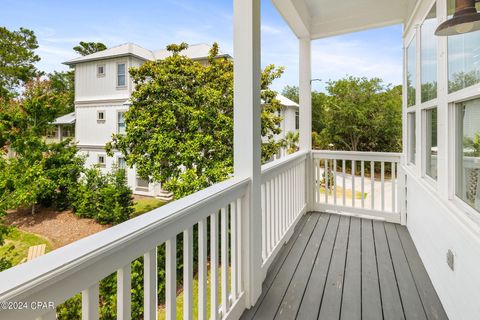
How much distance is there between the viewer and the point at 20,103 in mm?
1177

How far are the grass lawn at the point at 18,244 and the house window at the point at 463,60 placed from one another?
6.98 feet

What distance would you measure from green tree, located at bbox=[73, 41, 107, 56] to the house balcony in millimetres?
1017

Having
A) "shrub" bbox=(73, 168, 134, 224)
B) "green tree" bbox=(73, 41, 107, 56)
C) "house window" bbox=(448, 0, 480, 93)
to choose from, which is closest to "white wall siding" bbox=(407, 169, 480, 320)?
"house window" bbox=(448, 0, 480, 93)

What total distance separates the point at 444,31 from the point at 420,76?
143 centimetres

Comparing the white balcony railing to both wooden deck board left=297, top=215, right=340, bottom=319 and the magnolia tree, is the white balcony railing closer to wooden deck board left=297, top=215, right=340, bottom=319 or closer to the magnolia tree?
wooden deck board left=297, top=215, right=340, bottom=319

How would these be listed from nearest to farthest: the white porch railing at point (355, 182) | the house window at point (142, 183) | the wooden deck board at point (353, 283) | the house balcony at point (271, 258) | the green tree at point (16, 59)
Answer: the house balcony at point (271, 258)
the green tree at point (16, 59)
the wooden deck board at point (353, 283)
the house window at point (142, 183)
the white porch railing at point (355, 182)

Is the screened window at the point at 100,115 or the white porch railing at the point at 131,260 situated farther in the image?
the screened window at the point at 100,115

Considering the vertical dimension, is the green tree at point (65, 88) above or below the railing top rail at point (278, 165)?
above

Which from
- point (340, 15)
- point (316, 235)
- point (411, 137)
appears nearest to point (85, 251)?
point (316, 235)

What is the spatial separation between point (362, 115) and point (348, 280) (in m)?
3.21

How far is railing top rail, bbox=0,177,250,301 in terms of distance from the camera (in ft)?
1.95

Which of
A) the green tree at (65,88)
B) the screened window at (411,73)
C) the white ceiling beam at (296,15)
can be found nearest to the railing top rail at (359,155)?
the screened window at (411,73)

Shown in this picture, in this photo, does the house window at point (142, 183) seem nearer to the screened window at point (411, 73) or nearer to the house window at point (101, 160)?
the house window at point (101, 160)

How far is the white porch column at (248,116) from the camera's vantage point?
1.80 meters
